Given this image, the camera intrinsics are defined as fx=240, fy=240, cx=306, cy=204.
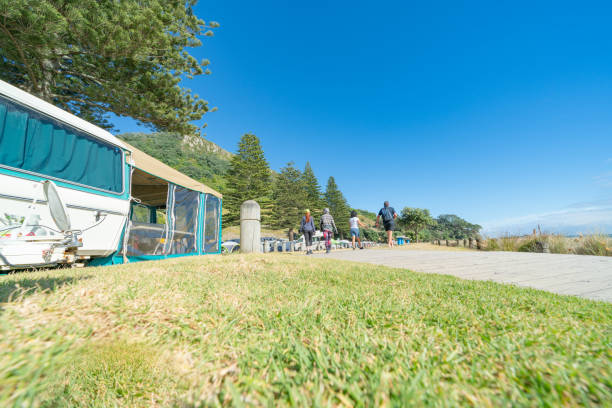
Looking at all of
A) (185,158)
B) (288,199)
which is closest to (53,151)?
(288,199)

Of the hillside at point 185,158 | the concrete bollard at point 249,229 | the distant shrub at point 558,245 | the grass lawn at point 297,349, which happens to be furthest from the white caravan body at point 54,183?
the hillside at point 185,158

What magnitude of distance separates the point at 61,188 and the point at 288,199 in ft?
93.2

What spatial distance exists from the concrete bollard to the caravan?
214 cm

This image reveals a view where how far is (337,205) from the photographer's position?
40312 mm

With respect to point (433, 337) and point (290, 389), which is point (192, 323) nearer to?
point (290, 389)

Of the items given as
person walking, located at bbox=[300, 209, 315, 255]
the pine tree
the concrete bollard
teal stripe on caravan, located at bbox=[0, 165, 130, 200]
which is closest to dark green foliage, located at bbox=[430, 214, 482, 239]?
the pine tree

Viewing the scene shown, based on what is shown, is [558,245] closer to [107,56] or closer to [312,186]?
[107,56]

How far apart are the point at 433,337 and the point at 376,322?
1.00 ft

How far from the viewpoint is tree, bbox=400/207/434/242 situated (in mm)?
30922

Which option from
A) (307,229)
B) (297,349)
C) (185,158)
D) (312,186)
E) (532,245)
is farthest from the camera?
(185,158)

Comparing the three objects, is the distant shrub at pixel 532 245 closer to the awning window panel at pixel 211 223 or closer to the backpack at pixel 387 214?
the backpack at pixel 387 214

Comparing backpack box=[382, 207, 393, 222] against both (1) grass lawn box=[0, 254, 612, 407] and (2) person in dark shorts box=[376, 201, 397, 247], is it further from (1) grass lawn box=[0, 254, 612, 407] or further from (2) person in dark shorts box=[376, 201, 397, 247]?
(1) grass lawn box=[0, 254, 612, 407]

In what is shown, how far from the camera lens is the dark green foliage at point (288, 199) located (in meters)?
30.8

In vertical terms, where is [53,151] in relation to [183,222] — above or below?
above
